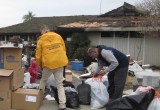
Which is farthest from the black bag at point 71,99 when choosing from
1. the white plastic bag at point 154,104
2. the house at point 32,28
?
the house at point 32,28

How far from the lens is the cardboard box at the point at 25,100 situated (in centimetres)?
750

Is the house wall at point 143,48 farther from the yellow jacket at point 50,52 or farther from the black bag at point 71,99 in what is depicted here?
the yellow jacket at point 50,52

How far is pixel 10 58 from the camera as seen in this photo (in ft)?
25.4

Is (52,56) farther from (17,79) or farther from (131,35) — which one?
(131,35)

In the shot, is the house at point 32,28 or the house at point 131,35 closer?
the house at point 131,35

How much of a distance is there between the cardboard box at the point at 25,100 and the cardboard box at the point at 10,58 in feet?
2.03

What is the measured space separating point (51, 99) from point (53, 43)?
1.60 metres

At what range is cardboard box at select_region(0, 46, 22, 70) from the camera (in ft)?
25.4

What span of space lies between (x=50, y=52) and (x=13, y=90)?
1187 millimetres

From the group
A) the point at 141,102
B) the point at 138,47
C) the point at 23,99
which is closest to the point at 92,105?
the point at 23,99

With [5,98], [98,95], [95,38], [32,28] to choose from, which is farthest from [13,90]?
[32,28]

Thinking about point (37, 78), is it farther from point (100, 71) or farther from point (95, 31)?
point (95, 31)

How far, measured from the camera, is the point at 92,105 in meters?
7.95

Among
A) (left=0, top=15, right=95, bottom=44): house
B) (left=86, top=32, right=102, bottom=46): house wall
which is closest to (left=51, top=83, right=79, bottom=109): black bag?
(left=86, top=32, right=102, bottom=46): house wall
